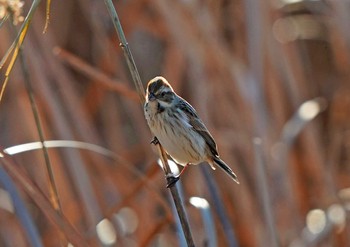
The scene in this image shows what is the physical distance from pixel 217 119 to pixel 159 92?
1.14 meters

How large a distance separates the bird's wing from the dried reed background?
7.1 inches

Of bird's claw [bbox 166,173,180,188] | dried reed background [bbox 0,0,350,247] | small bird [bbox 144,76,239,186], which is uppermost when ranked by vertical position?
dried reed background [bbox 0,0,350,247]

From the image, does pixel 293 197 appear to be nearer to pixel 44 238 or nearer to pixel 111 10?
pixel 44 238

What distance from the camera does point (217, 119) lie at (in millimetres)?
3330

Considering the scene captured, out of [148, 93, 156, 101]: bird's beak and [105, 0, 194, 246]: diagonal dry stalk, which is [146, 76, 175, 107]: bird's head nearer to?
[148, 93, 156, 101]: bird's beak

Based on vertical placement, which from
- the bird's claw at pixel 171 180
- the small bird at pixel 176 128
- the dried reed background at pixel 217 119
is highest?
the dried reed background at pixel 217 119

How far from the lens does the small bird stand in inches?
87.7

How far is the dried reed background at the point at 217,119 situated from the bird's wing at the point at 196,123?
0.18 meters

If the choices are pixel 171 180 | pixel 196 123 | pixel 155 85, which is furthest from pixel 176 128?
pixel 171 180

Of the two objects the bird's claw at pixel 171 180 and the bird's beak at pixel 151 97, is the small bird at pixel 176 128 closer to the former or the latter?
the bird's beak at pixel 151 97

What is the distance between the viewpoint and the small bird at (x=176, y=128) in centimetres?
223

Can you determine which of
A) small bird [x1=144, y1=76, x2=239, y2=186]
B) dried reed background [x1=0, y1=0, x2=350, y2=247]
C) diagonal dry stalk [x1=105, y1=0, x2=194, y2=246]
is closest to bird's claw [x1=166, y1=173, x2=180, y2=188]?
diagonal dry stalk [x1=105, y1=0, x2=194, y2=246]

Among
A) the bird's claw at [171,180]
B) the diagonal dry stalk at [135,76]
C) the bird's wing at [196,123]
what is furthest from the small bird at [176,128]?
the diagonal dry stalk at [135,76]

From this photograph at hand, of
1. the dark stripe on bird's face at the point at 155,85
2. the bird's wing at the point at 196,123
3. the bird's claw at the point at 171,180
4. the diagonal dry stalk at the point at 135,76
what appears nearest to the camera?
the diagonal dry stalk at the point at 135,76
